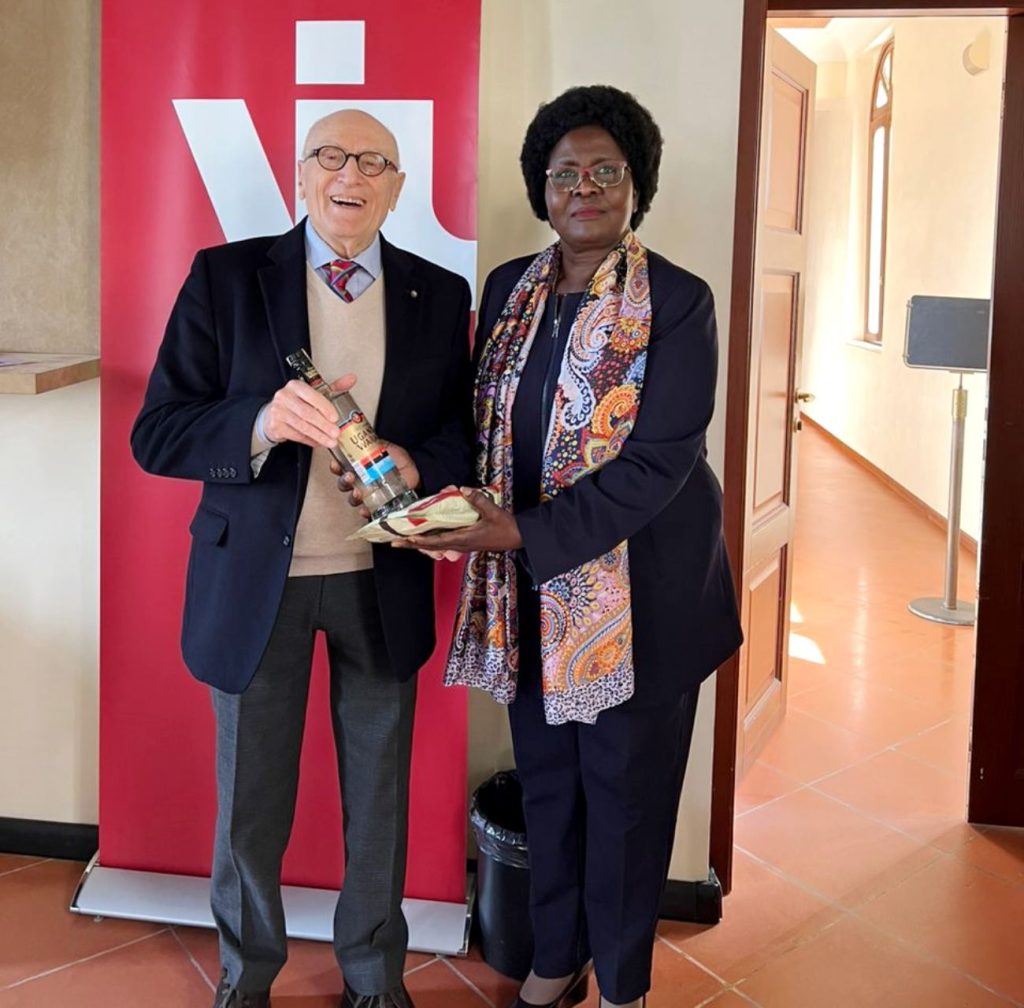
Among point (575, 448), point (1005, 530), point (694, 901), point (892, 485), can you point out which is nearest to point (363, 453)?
point (575, 448)

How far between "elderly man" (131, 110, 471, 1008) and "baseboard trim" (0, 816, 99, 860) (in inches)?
34.2

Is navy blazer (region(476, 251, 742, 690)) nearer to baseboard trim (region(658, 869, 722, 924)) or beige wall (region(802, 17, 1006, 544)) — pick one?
baseboard trim (region(658, 869, 722, 924))

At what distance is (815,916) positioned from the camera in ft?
9.02

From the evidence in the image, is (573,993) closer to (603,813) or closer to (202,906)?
(603,813)

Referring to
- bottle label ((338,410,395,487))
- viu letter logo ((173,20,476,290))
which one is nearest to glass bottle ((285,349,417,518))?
bottle label ((338,410,395,487))

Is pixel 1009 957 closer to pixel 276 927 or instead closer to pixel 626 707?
pixel 626 707

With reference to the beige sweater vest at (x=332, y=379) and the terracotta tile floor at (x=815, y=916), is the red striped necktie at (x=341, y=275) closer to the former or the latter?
the beige sweater vest at (x=332, y=379)

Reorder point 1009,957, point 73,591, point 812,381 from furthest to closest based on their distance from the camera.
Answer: point 812,381
point 73,591
point 1009,957

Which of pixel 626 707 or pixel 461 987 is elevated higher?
pixel 626 707

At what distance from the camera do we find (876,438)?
29.7 feet

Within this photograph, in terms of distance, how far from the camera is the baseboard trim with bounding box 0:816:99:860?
2.90m

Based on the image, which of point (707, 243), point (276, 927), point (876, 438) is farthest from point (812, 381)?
point (276, 927)

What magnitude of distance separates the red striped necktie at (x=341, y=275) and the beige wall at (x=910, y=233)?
294 centimetres

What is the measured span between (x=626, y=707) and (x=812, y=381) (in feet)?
34.5
